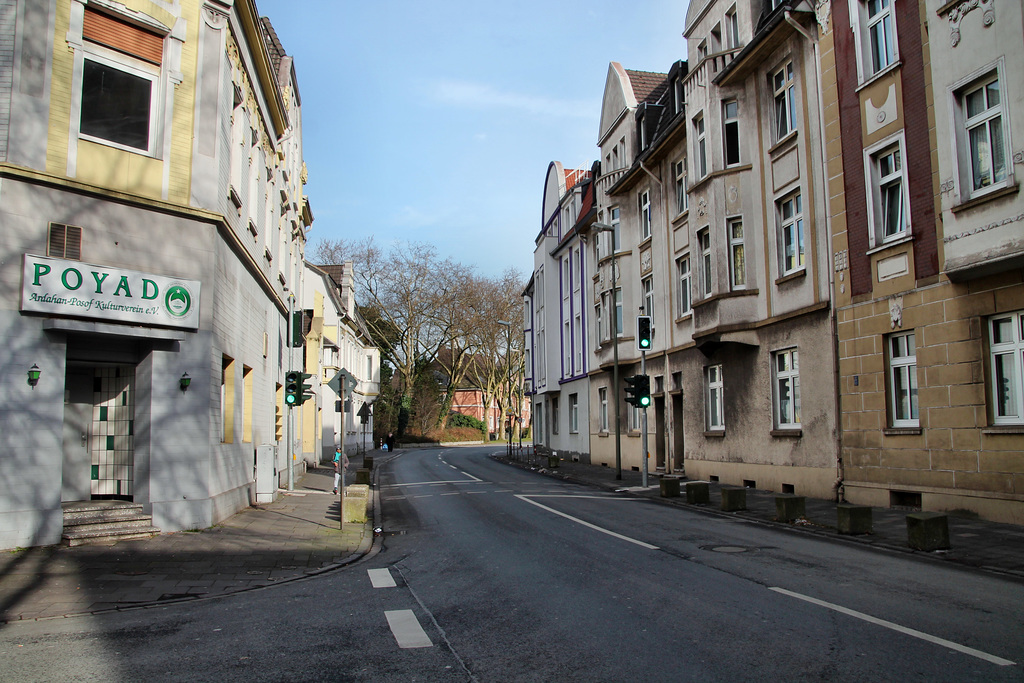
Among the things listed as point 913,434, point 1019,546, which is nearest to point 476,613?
point 1019,546

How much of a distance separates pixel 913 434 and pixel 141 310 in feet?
43.4

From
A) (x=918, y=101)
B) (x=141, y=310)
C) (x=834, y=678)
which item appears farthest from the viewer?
(x=918, y=101)

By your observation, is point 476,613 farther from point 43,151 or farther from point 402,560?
point 43,151

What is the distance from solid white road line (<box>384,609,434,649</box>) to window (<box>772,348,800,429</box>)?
1330 cm

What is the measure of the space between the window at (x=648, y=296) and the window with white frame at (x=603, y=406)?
5647mm

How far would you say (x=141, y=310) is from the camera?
1192 cm

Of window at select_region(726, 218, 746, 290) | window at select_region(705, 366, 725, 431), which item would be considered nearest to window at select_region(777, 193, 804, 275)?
window at select_region(726, 218, 746, 290)

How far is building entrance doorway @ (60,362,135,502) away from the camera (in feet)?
41.5

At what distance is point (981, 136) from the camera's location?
1263 centimetres

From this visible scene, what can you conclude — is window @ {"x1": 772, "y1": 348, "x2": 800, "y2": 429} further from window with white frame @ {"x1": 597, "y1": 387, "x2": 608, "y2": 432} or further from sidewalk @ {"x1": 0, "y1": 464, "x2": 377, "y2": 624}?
window with white frame @ {"x1": 597, "y1": 387, "x2": 608, "y2": 432}

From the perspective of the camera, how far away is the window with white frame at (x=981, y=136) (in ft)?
39.8

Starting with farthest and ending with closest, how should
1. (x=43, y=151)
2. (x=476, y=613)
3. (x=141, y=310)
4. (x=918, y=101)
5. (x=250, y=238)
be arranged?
(x=250, y=238) < (x=918, y=101) < (x=141, y=310) < (x=43, y=151) < (x=476, y=613)

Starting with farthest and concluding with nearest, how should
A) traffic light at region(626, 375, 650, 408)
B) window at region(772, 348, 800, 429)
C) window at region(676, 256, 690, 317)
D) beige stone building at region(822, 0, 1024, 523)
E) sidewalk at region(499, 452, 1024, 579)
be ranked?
window at region(676, 256, 690, 317) → traffic light at region(626, 375, 650, 408) → window at region(772, 348, 800, 429) → beige stone building at region(822, 0, 1024, 523) → sidewalk at region(499, 452, 1024, 579)

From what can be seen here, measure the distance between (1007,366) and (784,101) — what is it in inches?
362
